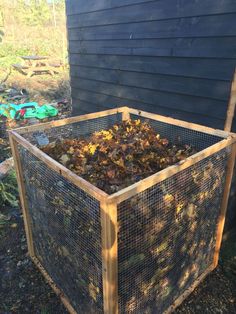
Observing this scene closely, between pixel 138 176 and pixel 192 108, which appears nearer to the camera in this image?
pixel 138 176

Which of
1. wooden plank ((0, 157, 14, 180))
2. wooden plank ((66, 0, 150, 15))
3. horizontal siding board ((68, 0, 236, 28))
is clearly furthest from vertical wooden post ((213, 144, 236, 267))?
wooden plank ((0, 157, 14, 180))

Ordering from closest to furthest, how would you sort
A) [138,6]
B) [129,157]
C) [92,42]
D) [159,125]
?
A: [129,157]
[159,125]
[138,6]
[92,42]

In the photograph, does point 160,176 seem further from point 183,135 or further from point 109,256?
point 183,135

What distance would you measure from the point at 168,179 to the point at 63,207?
74 centimetres

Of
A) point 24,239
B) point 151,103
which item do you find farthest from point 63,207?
point 151,103

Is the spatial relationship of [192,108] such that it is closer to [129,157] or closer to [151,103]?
[151,103]

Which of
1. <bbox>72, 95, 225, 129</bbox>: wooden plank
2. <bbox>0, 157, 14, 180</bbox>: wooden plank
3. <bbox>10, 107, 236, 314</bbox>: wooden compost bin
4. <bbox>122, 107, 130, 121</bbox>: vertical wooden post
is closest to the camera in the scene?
<bbox>10, 107, 236, 314</bbox>: wooden compost bin

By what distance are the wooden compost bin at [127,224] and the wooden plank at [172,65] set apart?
0.56 m

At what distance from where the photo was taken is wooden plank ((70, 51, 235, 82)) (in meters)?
2.42

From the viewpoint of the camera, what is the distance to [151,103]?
10.6 feet

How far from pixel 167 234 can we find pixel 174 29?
6.44ft

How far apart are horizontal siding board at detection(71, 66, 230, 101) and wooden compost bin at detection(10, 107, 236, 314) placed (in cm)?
45

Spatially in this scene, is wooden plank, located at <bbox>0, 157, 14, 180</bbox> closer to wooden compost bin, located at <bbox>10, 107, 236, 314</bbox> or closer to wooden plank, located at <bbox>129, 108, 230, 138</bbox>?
wooden compost bin, located at <bbox>10, 107, 236, 314</bbox>

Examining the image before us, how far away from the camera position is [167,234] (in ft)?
6.16
